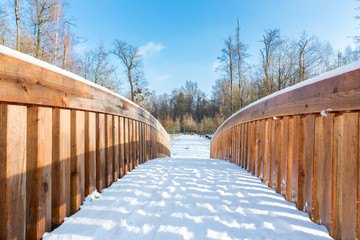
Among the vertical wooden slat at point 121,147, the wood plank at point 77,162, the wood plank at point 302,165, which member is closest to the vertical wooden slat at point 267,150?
the wood plank at point 302,165


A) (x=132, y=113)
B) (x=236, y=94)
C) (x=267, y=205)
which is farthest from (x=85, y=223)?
(x=236, y=94)

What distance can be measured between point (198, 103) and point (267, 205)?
130ft

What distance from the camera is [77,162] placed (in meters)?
1.38

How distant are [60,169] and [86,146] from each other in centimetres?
35

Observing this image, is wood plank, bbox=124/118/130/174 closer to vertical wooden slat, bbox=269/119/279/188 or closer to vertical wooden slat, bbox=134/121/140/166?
vertical wooden slat, bbox=134/121/140/166

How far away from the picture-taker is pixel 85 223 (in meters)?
1.18

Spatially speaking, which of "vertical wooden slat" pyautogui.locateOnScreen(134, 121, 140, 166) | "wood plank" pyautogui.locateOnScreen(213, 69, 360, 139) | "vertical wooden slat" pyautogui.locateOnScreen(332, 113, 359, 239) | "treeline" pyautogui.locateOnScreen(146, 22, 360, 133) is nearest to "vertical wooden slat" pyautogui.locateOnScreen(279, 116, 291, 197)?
"wood plank" pyautogui.locateOnScreen(213, 69, 360, 139)

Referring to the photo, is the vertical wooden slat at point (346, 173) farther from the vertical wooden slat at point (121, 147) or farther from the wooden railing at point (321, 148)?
the vertical wooden slat at point (121, 147)

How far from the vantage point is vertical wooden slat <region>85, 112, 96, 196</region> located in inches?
60.0

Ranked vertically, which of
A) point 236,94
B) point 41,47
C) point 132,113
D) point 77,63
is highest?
point 77,63

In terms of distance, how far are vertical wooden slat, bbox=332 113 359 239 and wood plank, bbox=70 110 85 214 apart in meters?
1.81

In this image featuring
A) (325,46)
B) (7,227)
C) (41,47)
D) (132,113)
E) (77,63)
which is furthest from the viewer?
(325,46)

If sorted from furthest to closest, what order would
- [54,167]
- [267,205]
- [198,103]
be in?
1. [198,103]
2. [267,205]
3. [54,167]

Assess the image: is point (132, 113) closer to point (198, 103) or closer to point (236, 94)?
point (236, 94)
